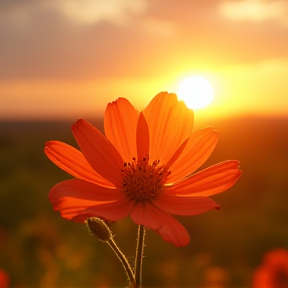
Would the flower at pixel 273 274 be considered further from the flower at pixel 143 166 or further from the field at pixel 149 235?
the flower at pixel 143 166

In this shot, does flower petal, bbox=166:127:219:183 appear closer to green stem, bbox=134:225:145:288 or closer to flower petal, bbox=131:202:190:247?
flower petal, bbox=131:202:190:247

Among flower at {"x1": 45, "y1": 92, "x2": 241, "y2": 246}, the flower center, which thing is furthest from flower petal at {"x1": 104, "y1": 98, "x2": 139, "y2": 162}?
the flower center

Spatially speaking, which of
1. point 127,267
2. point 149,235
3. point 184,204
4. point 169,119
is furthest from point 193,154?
point 149,235

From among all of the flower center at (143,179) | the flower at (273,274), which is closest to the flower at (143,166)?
the flower center at (143,179)

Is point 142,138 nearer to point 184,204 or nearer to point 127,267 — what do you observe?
point 184,204

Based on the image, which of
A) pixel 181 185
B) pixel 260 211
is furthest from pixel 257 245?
pixel 181 185

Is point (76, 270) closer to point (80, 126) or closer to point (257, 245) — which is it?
point (80, 126)
